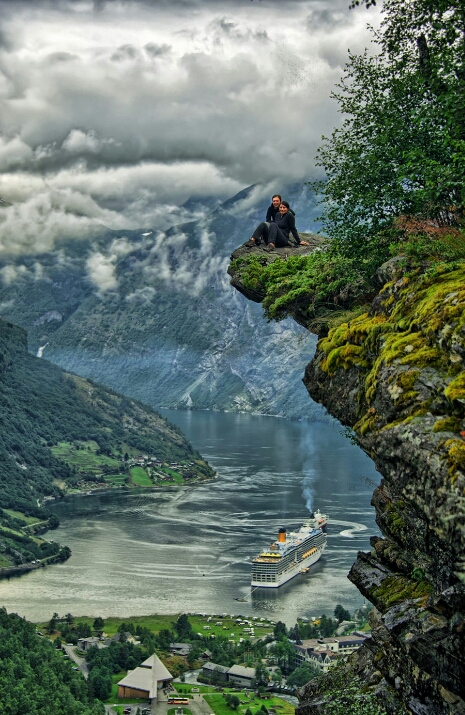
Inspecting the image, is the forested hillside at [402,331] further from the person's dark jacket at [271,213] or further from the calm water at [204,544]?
the calm water at [204,544]

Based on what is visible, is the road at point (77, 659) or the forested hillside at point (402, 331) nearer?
the forested hillside at point (402, 331)

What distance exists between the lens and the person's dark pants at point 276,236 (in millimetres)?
17891

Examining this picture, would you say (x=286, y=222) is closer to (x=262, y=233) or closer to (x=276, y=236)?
(x=276, y=236)

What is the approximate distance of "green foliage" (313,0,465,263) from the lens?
39.8 feet

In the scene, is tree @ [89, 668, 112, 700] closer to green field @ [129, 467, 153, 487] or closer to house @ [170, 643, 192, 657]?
house @ [170, 643, 192, 657]

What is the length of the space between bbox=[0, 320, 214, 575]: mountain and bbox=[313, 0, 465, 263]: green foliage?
74.8 meters

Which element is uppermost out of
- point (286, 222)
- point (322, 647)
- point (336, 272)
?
point (286, 222)

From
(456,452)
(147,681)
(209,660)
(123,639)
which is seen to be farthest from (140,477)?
(456,452)

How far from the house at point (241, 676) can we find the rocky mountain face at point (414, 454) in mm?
34405

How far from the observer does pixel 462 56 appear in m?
12.5

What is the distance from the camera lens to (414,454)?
835 cm

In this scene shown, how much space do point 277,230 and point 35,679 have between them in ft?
109

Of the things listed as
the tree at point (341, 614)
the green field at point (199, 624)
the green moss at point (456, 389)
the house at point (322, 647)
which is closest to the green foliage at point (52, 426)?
the green field at point (199, 624)

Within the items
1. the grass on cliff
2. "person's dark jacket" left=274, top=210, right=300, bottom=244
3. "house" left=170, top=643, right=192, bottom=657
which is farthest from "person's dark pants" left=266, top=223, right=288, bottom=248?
"house" left=170, top=643, right=192, bottom=657
